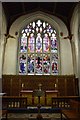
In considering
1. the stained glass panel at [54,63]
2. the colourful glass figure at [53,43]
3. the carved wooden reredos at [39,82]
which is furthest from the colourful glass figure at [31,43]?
the carved wooden reredos at [39,82]

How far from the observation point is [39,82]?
12.1 metres

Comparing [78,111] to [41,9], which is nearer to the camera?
[78,111]

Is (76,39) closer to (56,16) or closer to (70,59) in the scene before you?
(70,59)

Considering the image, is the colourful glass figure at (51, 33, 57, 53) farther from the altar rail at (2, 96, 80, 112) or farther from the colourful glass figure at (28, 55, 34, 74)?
the altar rail at (2, 96, 80, 112)

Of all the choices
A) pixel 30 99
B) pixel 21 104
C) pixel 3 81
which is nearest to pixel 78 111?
pixel 21 104

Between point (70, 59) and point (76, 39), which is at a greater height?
point (76, 39)

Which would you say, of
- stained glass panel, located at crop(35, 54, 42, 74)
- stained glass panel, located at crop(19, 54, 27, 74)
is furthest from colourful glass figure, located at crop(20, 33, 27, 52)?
stained glass panel, located at crop(35, 54, 42, 74)

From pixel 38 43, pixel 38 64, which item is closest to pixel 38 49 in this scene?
pixel 38 43

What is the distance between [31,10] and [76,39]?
4100 millimetres

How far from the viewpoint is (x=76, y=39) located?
12391 mm

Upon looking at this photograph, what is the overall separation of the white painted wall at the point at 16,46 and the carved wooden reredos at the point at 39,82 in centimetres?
80

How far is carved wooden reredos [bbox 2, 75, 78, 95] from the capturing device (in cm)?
1197

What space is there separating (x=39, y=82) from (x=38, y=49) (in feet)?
9.33

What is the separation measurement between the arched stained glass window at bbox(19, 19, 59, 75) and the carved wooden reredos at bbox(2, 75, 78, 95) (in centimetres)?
110
